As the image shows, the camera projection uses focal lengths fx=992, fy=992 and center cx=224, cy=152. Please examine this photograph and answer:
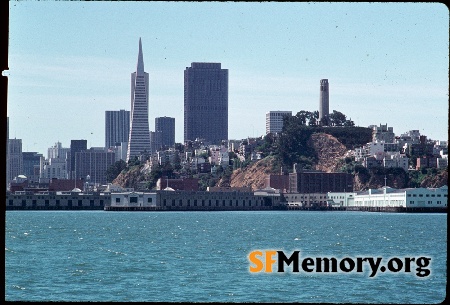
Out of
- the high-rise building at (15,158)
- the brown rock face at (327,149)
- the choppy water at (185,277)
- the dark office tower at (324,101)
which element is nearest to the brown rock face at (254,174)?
the brown rock face at (327,149)

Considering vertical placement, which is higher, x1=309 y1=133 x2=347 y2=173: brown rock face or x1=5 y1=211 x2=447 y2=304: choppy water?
x1=309 y1=133 x2=347 y2=173: brown rock face

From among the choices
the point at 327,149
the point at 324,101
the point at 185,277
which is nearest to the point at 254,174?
the point at 327,149

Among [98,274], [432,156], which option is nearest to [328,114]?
[432,156]

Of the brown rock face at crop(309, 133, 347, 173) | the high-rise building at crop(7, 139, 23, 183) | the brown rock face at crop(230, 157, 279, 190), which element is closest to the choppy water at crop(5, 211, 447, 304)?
the brown rock face at crop(230, 157, 279, 190)

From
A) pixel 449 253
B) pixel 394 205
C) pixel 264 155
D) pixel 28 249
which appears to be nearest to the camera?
pixel 449 253

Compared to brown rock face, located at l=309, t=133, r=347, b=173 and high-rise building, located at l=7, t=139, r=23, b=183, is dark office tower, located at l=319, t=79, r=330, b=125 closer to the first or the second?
brown rock face, located at l=309, t=133, r=347, b=173

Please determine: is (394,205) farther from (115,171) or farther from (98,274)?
(98,274)

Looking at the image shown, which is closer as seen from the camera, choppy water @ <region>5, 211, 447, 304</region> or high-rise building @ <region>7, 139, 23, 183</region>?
choppy water @ <region>5, 211, 447, 304</region>

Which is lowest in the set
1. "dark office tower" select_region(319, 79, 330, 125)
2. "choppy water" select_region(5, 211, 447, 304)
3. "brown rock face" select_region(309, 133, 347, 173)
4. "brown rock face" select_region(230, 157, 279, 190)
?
"choppy water" select_region(5, 211, 447, 304)

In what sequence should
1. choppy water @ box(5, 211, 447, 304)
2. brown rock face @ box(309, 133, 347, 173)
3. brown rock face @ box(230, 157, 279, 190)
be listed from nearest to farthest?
1. choppy water @ box(5, 211, 447, 304)
2. brown rock face @ box(230, 157, 279, 190)
3. brown rock face @ box(309, 133, 347, 173)

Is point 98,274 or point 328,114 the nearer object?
point 98,274

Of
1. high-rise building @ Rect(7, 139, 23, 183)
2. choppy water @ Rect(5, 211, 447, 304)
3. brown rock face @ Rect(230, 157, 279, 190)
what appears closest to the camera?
choppy water @ Rect(5, 211, 447, 304)
